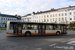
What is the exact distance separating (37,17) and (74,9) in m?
29.0

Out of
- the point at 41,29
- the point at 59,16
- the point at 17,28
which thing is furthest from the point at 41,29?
the point at 59,16

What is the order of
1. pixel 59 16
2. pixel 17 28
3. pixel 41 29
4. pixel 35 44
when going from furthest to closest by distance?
pixel 59 16 → pixel 41 29 → pixel 17 28 → pixel 35 44

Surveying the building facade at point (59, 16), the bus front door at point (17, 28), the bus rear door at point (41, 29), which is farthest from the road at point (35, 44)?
the building facade at point (59, 16)

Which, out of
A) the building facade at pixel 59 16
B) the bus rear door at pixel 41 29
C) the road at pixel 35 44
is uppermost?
the building facade at pixel 59 16

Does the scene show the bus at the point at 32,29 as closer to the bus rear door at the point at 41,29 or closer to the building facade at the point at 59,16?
the bus rear door at the point at 41,29

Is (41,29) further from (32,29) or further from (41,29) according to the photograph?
(32,29)

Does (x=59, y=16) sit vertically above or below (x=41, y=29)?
above

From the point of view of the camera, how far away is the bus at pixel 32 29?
17.9m

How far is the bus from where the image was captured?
1792 cm

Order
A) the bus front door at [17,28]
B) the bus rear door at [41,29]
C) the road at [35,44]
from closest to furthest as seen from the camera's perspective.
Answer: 1. the road at [35,44]
2. the bus front door at [17,28]
3. the bus rear door at [41,29]

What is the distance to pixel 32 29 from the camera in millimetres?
18906

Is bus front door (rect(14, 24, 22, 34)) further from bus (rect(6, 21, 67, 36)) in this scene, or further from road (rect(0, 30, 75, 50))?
road (rect(0, 30, 75, 50))

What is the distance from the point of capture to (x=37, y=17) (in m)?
75.6

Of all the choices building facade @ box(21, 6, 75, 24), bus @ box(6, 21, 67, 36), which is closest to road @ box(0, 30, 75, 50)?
bus @ box(6, 21, 67, 36)
